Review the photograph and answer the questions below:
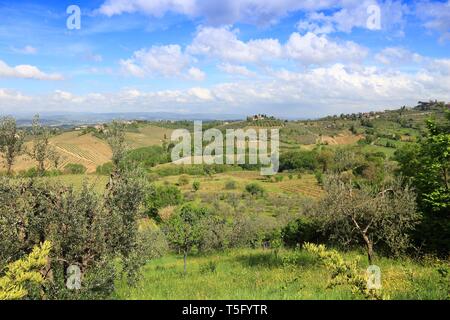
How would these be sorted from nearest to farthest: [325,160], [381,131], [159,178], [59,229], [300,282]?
[59,229] < [300,282] < [159,178] < [325,160] < [381,131]

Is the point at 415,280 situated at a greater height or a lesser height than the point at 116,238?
lesser

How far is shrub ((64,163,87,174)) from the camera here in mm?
122688

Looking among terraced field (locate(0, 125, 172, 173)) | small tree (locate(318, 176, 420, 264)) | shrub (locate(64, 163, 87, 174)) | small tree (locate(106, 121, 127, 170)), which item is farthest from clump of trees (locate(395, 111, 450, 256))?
shrub (locate(64, 163, 87, 174))

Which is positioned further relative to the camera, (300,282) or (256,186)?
(256,186)

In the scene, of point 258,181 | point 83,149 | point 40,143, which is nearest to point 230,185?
point 258,181

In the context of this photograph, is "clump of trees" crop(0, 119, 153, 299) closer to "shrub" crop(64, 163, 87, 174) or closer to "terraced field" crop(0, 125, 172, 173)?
"terraced field" crop(0, 125, 172, 173)

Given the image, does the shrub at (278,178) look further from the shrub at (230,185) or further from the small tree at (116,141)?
the small tree at (116,141)

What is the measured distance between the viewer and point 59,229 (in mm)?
11461

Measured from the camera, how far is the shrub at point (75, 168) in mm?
122688

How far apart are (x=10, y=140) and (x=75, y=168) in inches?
4361

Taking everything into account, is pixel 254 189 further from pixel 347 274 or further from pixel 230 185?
pixel 347 274
